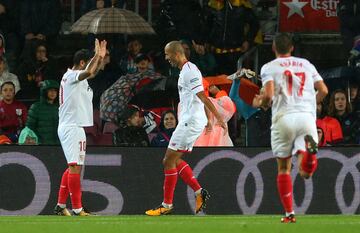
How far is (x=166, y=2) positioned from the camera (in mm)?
22344

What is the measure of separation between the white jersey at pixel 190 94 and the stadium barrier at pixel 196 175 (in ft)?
3.34

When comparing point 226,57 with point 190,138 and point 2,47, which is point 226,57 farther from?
point 190,138

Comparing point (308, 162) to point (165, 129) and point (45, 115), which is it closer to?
point (165, 129)

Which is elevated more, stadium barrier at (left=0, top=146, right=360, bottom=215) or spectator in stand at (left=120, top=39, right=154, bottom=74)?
spectator in stand at (left=120, top=39, right=154, bottom=74)

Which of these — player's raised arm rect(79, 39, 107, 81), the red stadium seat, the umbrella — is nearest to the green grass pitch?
player's raised arm rect(79, 39, 107, 81)

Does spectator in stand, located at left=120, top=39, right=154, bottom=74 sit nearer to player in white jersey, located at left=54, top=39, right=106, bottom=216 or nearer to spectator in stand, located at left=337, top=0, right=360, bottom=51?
spectator in stand, located at left=337, top=0, right=360, bottom=51

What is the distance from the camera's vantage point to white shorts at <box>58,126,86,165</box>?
1712 centimetres

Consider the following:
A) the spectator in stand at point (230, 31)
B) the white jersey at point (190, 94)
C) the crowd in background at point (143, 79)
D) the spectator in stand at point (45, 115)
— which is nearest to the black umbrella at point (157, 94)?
the crowd in background at point (143, 79)

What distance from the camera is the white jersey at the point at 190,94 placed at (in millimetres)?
17141

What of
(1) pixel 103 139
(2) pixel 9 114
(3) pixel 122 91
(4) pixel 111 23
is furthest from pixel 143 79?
(2) pixel 9 114

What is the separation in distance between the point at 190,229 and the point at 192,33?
8.35 metres

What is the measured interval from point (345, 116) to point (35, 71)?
4.92 metres

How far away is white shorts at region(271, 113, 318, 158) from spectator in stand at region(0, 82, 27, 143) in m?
6.48

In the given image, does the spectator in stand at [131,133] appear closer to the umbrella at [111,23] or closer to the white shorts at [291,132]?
the umbrella at [111,23]
